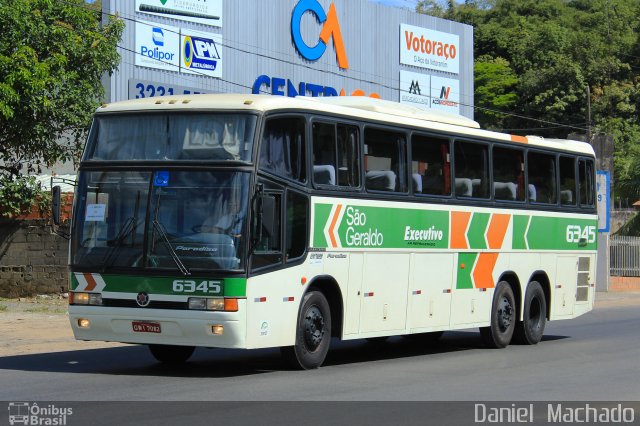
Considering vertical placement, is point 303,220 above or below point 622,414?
above

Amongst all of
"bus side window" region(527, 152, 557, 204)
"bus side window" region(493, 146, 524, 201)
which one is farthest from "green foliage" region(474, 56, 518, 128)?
"bus side window" region(493, 146, 524, 201)

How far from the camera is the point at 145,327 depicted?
42.9 ft

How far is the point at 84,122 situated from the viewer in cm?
2536

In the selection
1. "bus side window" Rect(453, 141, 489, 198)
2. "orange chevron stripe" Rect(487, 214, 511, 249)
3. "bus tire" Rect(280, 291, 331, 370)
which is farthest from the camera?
"orange chevron stripe" Rect(487, 214, 511, 249)

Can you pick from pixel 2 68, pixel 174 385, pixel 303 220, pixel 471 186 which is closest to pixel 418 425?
pixel 174 385

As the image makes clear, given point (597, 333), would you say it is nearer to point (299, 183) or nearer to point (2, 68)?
point (299, 183)

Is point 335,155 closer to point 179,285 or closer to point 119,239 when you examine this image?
point 179,285

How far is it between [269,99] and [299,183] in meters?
1.14

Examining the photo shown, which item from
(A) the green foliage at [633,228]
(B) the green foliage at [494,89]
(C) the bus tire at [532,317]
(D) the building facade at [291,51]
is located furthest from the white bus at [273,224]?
(B) the green foliage at [494,89]

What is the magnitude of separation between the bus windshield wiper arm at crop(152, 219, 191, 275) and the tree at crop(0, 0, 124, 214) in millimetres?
11133

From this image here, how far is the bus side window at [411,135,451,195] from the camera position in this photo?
16.5 meters

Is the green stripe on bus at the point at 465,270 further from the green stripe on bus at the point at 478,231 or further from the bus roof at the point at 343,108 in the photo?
the bus roof at the point at 343,108

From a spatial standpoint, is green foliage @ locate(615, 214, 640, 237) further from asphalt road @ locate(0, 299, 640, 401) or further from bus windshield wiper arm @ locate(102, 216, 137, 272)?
bus windshield wiper arm @ locate(102, 216, 137, 272)

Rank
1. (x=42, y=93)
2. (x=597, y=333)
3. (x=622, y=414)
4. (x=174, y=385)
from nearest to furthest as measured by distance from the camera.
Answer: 1. (x=622, y=414)
2. (x=174, y=385)
3. (x=597, y=333)
4. (x=42, y=93)
